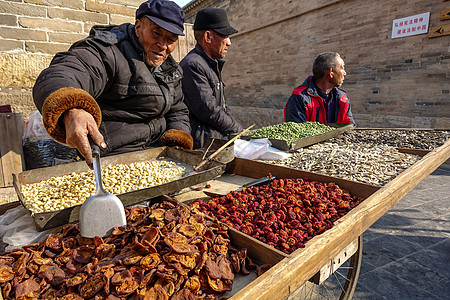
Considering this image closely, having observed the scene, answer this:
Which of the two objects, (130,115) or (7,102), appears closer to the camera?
(130,115)

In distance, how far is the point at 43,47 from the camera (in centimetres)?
359

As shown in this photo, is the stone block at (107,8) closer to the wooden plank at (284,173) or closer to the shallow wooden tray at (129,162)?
the shallow wooden tray at (129,162)

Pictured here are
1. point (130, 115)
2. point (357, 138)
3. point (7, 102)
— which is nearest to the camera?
point (130, 115)

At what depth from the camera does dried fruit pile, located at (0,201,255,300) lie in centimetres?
81

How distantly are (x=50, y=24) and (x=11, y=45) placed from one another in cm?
52

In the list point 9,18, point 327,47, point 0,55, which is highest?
point 327,47

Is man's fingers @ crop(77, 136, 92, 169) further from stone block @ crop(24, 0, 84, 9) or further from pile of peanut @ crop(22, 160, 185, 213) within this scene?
stone block @ crop(24, 0, 84, 9)

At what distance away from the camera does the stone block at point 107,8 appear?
3798mm

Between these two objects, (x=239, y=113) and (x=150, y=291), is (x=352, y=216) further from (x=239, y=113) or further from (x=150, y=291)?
(x=239, y=113)

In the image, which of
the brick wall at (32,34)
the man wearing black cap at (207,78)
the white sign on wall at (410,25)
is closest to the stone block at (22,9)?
the brick wall at (32,34)

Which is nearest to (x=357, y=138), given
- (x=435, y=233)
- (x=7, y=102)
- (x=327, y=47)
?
(x=435, y=233)

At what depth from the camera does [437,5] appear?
7164mm

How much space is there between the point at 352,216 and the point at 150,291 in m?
0.89

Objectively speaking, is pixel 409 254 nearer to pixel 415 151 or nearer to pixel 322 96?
pixel 415 151
